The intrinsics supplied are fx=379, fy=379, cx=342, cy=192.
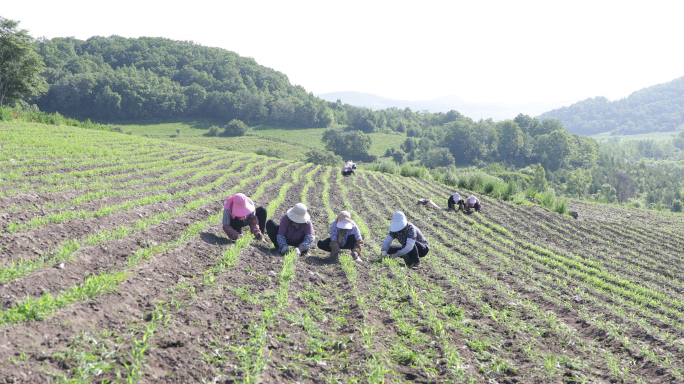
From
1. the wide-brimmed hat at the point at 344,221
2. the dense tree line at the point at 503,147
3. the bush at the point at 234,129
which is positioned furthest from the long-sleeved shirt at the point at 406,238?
the bush at the point at 234,129

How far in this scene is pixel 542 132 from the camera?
428 ft

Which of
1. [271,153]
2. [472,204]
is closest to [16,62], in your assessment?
[271,153]

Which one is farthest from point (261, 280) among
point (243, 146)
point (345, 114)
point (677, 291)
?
point (345, 114)

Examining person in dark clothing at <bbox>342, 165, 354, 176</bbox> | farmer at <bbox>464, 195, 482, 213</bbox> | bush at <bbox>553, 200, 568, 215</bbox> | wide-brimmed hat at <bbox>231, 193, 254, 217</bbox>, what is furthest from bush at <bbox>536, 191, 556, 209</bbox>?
wide-brimmed hat at <bbox>231, 193, 254, 217</bbox>

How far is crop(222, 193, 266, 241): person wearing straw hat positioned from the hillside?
1.00 ft

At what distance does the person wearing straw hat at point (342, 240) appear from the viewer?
9539mm

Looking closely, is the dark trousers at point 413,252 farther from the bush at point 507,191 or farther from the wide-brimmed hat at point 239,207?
the bush at point 507,191

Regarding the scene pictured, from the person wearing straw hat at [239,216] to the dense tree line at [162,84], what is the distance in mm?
104367

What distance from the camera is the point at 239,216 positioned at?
30.6ft

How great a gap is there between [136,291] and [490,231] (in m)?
14.9

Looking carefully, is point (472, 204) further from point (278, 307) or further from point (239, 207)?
point (278, 307)

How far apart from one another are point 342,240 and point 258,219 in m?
2.28

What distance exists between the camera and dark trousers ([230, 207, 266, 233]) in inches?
378

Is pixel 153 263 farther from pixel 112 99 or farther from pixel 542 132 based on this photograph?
pixel 542 132
